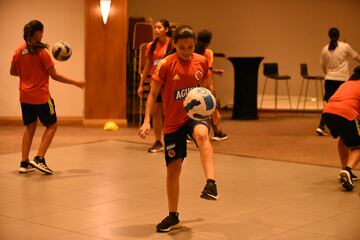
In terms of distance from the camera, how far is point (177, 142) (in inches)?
200

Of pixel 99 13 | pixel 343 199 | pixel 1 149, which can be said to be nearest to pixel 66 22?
pixel 99 13

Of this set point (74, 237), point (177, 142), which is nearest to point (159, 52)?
point (177, 142)

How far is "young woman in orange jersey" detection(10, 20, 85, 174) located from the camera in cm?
714

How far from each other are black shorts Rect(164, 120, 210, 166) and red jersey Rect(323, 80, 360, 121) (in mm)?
2071

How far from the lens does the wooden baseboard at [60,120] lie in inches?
463

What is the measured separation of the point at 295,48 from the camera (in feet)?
50.1

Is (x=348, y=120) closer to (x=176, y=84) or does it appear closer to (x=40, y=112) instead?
(x=176, y=84)

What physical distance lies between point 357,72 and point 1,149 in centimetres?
486

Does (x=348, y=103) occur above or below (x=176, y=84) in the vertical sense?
below

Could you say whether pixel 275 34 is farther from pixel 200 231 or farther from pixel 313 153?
pixel 200 231

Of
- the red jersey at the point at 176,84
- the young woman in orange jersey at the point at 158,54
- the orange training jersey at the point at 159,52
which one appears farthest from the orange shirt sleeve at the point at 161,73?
the orange training jersey at the point at 159,52

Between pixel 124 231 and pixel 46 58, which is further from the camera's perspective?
pixel 46 58

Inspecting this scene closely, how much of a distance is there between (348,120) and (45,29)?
6.54 metres

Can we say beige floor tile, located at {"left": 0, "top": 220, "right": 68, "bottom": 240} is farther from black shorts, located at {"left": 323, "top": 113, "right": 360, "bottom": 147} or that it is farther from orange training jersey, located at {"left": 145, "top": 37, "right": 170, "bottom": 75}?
orange training jersey, located at {"left": 145, "top": 37, "right": 170, "bottom": 75}
